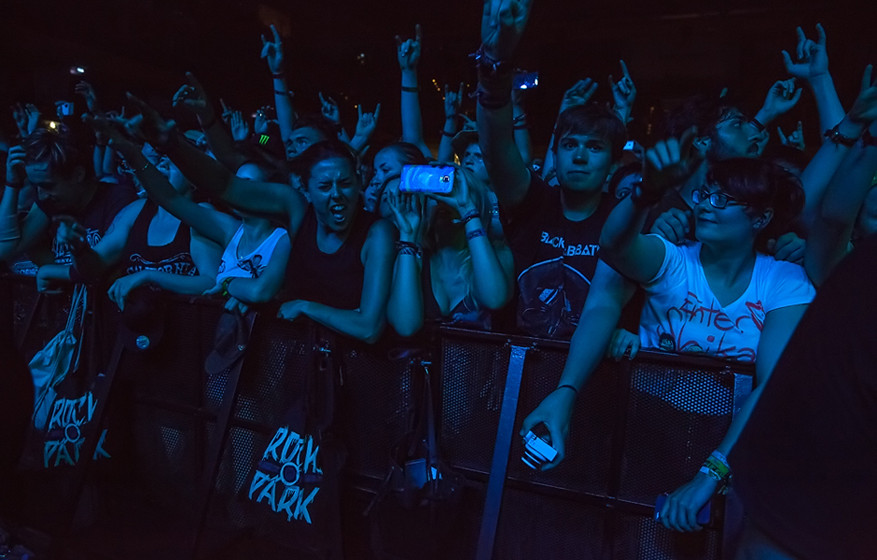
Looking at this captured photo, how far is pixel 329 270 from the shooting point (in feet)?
9.32

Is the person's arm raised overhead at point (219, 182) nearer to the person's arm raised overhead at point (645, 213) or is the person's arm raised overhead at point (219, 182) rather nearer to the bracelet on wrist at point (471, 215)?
the bracelet on wrist at point (471, 215)

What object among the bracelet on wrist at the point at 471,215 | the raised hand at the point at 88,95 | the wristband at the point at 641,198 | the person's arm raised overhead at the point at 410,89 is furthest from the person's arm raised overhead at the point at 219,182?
the wristband at the point at 641,198

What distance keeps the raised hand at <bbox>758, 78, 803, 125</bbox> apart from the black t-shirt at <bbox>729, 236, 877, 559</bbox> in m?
2.46

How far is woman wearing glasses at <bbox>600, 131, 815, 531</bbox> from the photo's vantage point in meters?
2.08

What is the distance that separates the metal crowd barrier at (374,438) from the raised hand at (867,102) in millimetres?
989

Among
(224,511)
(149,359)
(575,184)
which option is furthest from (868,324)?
(149,359)

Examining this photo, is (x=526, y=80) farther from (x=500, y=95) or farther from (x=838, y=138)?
(x=838, y=138)

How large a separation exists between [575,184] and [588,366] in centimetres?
93

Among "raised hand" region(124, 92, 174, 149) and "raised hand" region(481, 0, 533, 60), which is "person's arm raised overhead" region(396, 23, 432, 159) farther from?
"raised hand" region(481, 0, 533, 60)

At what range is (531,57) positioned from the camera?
8945 mm

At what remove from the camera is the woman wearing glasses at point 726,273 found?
2.08 metres

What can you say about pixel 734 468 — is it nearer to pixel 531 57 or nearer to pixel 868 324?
pixel 868 324

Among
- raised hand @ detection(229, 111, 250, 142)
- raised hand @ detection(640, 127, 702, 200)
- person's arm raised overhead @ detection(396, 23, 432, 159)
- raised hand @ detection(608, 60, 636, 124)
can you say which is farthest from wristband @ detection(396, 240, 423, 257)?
raised hand @ detection(229, 111, 250, 142)

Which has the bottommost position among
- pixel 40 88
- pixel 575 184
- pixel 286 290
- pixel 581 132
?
pixel 286 290
